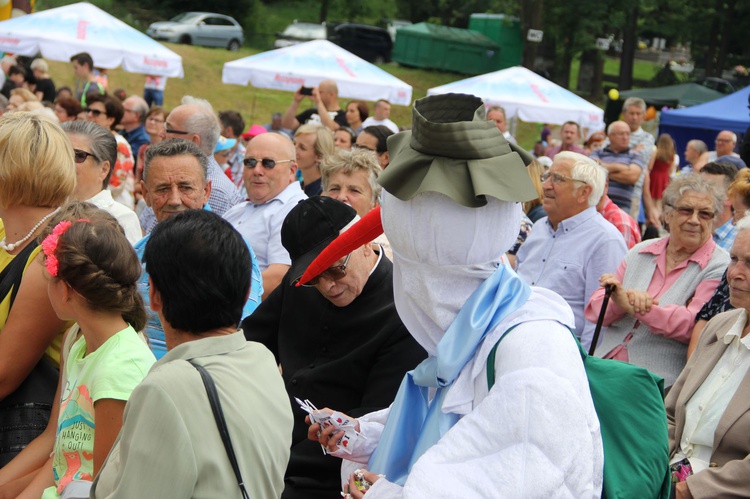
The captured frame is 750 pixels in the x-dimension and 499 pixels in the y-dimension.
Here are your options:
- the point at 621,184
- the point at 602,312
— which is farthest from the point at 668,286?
the point at 621,184

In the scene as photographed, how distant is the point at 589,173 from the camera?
5.54m

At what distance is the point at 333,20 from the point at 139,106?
3465 centimetres

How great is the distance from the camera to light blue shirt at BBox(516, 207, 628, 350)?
5.38 metres

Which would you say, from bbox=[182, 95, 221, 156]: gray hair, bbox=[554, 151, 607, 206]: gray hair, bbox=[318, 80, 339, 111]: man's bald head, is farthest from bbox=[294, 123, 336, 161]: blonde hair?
bbox=[318, 80, 339, 111]: man's bald head

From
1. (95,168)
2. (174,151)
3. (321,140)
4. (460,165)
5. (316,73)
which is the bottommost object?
(316,73)

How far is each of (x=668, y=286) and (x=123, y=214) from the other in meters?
2.85

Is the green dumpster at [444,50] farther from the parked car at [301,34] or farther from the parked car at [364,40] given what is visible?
the parked car at [301,34]

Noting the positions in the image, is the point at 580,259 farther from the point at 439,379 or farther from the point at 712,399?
the point at 439,379

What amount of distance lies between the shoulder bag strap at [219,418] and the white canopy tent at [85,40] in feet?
43.7

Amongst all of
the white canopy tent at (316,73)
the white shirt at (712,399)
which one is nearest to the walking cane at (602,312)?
the white shirt at (712,399)

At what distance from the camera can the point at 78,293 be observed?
103 inches

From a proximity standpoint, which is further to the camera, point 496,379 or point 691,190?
point 691,190

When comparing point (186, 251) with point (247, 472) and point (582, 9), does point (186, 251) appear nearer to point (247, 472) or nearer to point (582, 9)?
point (247, 472)

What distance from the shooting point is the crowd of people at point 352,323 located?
5.98ft
